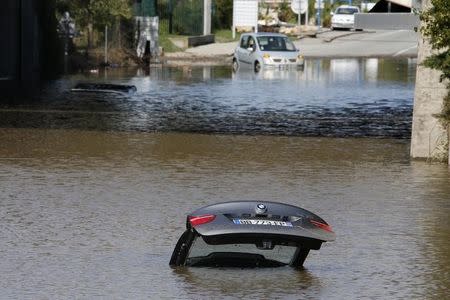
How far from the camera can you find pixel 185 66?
175 ft

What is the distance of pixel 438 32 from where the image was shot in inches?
811

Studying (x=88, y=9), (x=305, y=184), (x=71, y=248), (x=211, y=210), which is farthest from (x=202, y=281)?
(x=88, y=9)

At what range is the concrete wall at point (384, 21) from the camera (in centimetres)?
2352

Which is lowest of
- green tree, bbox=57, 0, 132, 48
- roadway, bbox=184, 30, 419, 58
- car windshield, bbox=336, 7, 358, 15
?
roadway, bbox=184, 30, 419, 58

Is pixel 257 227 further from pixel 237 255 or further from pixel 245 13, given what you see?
pixel 245 13

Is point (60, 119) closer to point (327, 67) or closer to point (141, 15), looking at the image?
point (327, 67)

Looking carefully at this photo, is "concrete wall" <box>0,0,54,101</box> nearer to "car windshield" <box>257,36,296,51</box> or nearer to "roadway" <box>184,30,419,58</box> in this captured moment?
"car windshield" <box>257,36,296,51</box>

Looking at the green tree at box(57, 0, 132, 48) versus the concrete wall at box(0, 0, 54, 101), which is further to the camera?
the green tree at box(57, 0, 132, 48)

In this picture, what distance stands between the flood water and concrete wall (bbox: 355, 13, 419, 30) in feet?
7.44

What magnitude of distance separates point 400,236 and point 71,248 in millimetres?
3792

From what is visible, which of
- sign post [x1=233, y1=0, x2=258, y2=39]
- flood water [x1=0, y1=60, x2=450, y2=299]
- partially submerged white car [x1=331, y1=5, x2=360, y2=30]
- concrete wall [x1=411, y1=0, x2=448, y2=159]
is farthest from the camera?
partially submerged white car [x1=331, y1=5, x2=360, y2=30]

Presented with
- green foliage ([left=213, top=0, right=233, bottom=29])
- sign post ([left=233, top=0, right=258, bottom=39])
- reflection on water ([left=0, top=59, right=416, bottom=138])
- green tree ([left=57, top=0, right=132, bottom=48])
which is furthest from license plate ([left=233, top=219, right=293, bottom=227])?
green foliage ([left=213, top=0, right=233, bottom=29])

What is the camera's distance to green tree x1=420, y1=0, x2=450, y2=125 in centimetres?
2047

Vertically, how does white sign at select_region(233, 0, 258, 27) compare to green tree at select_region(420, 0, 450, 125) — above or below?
below
